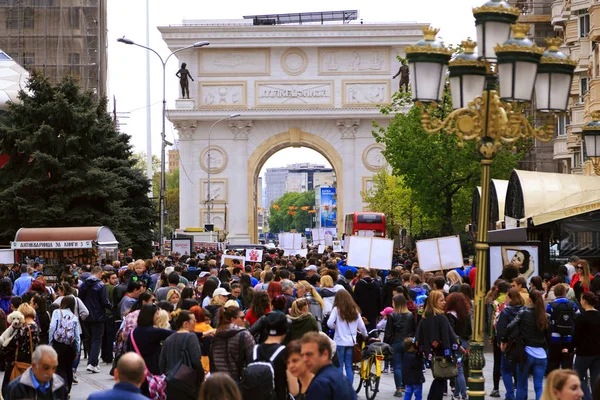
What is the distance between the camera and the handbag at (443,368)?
43.3 feet

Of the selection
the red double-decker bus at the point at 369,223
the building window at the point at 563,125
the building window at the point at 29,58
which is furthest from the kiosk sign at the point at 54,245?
the building window at the point at 563,125

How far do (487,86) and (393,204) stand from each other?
54.3 m

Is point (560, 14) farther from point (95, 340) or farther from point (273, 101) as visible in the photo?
point (95, 340)

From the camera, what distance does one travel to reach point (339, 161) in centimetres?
7169

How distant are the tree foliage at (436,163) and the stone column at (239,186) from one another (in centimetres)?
2710

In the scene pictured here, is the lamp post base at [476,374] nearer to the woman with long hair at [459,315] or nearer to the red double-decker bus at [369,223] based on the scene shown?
the woman with long hair at [459,315]

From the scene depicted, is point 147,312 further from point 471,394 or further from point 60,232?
point 60,232

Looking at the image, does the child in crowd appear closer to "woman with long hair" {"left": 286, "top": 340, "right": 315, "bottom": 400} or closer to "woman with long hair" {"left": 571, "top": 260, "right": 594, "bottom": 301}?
"woman with long hair" {"left": 571, "top": 260, "right": 594, "bottom": 301}

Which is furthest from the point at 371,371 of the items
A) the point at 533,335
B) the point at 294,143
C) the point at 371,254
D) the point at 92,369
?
the point at 294,143

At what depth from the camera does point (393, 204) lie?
65.3 meters

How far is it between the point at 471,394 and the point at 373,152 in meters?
61.6

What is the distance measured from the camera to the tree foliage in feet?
139

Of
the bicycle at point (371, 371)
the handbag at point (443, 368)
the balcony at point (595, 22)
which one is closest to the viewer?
the handbag at point (443, 368)

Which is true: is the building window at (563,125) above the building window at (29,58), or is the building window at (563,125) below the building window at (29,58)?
below
